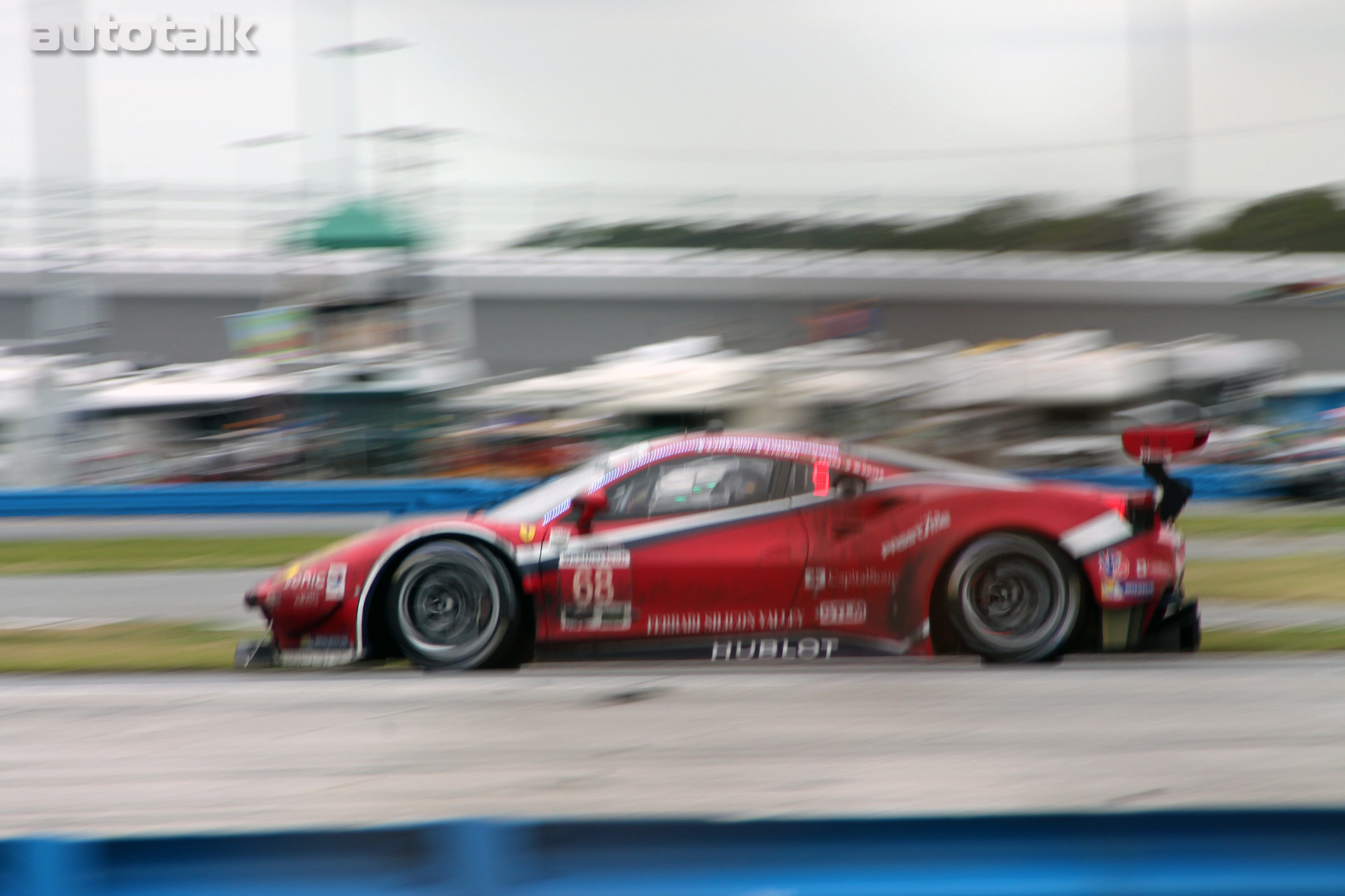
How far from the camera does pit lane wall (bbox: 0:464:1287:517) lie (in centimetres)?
1437

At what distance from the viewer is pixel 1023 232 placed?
481 inches

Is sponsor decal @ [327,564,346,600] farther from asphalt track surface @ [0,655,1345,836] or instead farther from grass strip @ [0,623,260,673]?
grass strip @ [0,623,260,673]

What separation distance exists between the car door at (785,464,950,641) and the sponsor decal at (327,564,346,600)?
1872 mm

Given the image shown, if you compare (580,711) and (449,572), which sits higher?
(449,572)

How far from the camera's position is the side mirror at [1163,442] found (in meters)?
5.54

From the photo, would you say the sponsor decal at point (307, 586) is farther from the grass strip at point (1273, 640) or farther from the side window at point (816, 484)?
the grass strip at point (1273, 640)

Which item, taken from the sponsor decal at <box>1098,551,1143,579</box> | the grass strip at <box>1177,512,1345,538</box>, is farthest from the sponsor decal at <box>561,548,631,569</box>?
the grass strip at <box>1177,512,1345,538</box>

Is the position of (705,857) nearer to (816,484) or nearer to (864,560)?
(864,560)

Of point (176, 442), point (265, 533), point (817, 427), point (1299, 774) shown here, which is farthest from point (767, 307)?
point (1299, 774)

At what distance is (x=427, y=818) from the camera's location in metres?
3.62

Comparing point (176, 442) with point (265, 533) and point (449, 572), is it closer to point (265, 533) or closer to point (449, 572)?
point (265, 533)

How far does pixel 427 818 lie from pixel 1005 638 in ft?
9.10

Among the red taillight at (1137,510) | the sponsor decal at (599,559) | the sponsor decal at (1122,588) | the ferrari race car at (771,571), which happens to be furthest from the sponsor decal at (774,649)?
the red taillight at (1137,510)

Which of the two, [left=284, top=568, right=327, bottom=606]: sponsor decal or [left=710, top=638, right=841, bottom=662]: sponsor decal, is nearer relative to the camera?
[left=710, top=638, right=841, bottom=662]: sponsor decal
